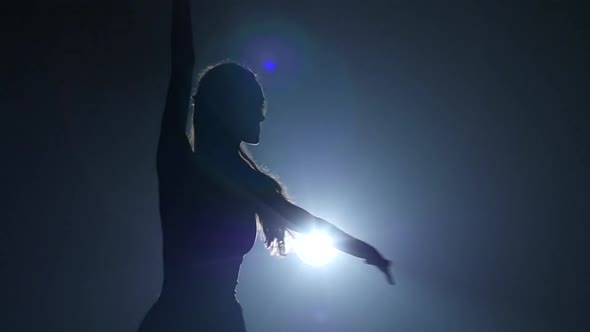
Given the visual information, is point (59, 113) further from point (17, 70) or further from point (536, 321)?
point (536, 321)

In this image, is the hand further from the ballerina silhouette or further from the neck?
the neck

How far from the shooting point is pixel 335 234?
1.92 feet

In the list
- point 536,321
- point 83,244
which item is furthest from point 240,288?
point 536,321

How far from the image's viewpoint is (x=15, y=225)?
2537mm

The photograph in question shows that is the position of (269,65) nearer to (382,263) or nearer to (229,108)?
(229,108)

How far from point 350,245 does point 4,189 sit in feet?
7.74

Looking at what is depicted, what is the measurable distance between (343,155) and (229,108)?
7.53ft

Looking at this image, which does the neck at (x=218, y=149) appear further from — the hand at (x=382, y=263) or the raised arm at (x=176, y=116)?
the hand at (x=382, y=263)

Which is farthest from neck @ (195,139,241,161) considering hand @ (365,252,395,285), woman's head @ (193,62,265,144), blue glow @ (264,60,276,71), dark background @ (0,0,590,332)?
blue glow @ (264,60,276,71)

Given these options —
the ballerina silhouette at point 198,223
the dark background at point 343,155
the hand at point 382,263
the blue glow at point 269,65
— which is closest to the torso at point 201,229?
the ballerina silhouette at point 198,223

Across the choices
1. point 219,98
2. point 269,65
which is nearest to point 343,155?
point 269,65

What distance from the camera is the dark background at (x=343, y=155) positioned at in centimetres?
259

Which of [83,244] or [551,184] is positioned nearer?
[83,244]

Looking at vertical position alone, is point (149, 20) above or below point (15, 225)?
above
